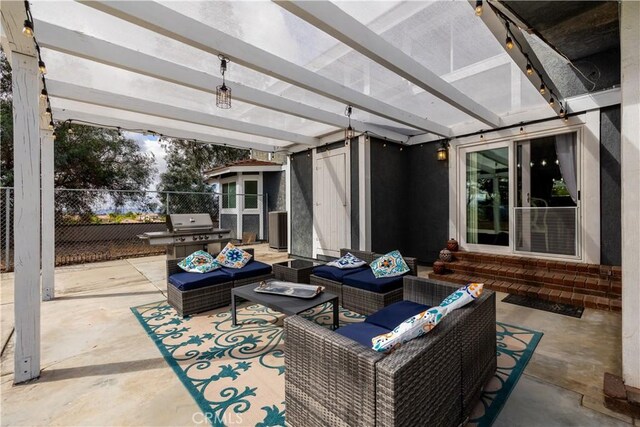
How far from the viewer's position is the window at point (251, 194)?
10.3 m

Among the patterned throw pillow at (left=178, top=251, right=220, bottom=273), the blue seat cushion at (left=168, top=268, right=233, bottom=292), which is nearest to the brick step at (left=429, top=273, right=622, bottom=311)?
the blue seat cushion at (left=168, top=268, right=233, bottom=292)

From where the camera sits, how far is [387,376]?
1185 mm

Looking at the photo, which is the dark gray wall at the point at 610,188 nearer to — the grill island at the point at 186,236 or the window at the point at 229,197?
the grill island at the point at 186,236

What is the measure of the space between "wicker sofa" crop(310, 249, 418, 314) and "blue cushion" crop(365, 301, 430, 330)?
0.73m

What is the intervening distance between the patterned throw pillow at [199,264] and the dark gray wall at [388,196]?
3.21 m

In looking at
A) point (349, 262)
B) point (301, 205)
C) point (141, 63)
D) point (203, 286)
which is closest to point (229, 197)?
point (301, 205)

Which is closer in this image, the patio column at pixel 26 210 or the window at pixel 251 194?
the patio column at pixel 26 210

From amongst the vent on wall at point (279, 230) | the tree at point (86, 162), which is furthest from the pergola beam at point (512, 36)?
the tree at point (86, 162)

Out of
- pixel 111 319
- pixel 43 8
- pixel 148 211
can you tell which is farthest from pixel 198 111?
pixel 148 211

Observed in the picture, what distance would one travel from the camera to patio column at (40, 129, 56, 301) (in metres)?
4.16

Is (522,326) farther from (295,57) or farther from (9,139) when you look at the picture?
(9,139)

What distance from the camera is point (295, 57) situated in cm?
301

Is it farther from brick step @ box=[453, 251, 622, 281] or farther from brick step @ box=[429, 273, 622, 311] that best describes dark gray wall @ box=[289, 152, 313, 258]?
brick step @ box=[429, 273, 622, 311]

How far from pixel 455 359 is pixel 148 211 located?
1129 centimetres
